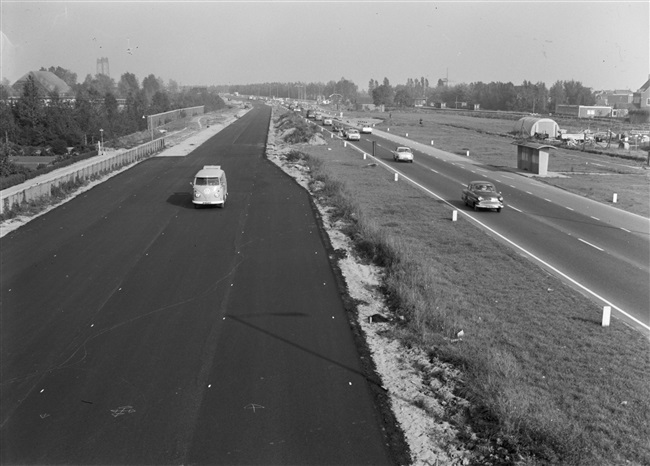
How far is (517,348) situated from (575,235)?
14121 millimetres

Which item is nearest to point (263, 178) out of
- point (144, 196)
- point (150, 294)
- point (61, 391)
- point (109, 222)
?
point (144, 196)

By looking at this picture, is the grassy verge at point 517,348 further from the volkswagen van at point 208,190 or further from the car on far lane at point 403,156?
the car on far lane at point 403,156

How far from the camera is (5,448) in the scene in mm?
9852

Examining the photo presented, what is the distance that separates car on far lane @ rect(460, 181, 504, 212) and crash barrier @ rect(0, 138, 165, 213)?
75.9 feet

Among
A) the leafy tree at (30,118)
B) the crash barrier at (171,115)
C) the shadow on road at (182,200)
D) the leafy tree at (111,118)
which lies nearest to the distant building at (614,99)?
the crash barrier at (171,115)

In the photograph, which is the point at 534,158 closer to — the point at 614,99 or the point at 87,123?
the point at 87,123

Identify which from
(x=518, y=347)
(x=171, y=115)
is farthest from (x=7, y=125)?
(x=518, y=347)

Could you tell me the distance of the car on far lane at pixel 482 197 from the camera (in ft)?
104

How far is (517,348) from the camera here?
45.6ft

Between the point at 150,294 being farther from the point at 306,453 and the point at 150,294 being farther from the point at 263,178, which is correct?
the point at 263,178

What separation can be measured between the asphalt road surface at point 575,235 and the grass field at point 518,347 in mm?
1153

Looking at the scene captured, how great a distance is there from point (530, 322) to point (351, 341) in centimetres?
484

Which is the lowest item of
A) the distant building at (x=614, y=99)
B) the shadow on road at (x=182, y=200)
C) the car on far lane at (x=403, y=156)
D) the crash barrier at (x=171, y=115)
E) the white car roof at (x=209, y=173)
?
the shadow on road at (x=182, y=200)

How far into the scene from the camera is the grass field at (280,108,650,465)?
9.96 m
